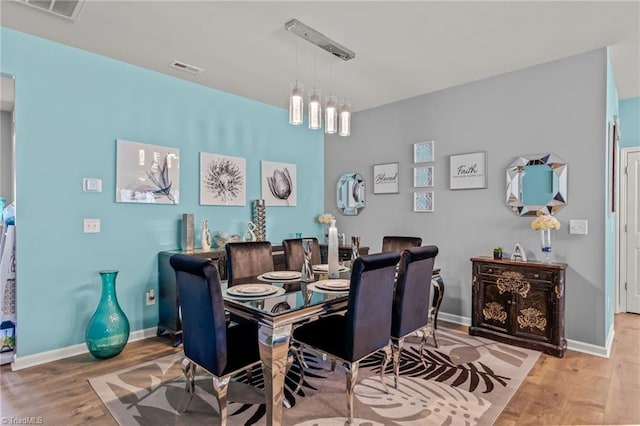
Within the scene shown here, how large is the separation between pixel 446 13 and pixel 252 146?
2662 millimetres

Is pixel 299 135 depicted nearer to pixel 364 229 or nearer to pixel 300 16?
pixel 364 229

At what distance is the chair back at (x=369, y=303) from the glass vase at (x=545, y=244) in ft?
6.30

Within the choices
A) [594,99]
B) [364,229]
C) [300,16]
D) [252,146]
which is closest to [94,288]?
[252,146]

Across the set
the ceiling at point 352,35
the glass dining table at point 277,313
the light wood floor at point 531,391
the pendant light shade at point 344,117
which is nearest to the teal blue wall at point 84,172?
the ceiling at point 352,35

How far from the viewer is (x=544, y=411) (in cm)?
218

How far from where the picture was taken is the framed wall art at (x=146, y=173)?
333 centimetres

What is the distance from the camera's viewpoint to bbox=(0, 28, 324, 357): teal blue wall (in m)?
2.83

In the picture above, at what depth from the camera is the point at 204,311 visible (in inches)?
72.3

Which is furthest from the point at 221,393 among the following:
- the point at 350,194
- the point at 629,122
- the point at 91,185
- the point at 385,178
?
the point at 629,122

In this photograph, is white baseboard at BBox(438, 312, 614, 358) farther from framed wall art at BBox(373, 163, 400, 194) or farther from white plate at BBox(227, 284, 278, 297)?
white plate at BBox(227, 284, 278, 297)

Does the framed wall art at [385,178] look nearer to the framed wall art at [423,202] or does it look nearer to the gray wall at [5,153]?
the framed wall art at [423,202]

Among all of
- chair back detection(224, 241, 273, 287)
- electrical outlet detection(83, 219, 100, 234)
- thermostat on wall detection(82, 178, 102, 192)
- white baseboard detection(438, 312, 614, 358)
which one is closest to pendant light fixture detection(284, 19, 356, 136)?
chair back detection(224, 241, 273, 287)

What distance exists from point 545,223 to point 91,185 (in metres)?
4.05

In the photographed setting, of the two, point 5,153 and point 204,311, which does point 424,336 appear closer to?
point 204,311
